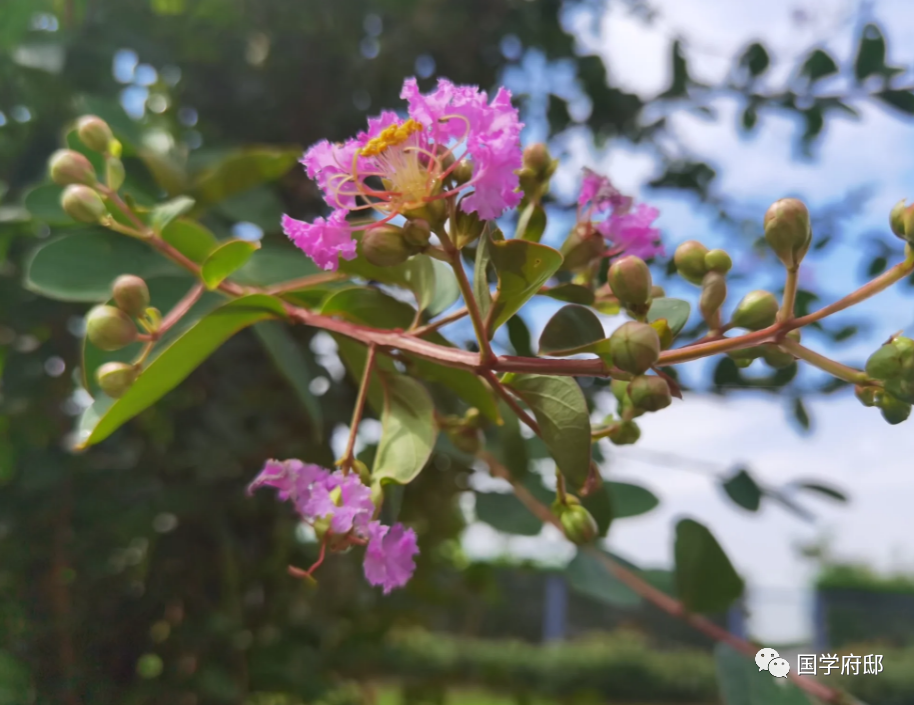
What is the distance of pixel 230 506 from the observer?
41.9 inches

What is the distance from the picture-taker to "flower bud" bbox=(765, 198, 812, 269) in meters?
0.35

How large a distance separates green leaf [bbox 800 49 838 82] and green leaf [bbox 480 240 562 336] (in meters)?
0.97

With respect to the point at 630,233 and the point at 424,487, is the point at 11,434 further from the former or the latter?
the point at 630,233

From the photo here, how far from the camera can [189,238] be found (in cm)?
59

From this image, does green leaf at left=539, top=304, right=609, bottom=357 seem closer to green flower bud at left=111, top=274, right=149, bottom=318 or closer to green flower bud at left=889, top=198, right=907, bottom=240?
green flower bud at left=889, top=198, right=907, bottom=240

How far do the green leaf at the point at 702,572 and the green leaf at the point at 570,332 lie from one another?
0.36 metres

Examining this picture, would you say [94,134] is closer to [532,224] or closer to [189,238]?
[189,238]

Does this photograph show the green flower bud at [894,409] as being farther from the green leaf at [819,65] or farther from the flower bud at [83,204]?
the green leaf at [819,65]

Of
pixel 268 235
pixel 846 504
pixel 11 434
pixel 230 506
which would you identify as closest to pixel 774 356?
pixel 268 235

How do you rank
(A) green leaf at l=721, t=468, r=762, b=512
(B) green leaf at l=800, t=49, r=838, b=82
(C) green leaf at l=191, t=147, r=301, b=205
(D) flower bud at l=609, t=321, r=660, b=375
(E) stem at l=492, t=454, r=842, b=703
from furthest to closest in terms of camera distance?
(B) green leaf at l=800, t=49, r=838, b=82 < (A) green leaf at l=721, t=468, r=762, b=512 < (C) green leaf at l=191, t=147, r=301, b=205 < (E) stem at l=492, t=454, r=842, b=703 < (D) flower bud at l=609, t=321, r=660, b=375

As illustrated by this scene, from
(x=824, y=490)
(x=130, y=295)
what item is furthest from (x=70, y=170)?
(x=824, y=490)

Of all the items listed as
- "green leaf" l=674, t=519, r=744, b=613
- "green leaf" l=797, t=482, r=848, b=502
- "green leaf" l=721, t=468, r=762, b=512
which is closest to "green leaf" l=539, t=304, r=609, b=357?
"green leaf" l=674, t=519, r=744, b=613

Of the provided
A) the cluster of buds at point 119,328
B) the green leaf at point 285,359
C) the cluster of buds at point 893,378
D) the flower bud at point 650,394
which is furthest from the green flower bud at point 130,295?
the cluster of buds at point 893,378

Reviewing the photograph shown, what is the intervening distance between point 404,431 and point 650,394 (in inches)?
6.6
